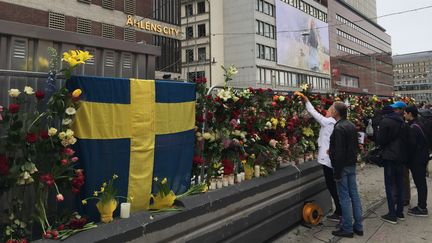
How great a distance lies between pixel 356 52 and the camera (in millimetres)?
107875

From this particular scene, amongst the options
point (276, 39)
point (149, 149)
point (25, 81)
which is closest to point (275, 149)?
point (149, 149)

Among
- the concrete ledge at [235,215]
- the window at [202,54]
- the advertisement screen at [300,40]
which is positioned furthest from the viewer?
the advertisement screen at [300,40]

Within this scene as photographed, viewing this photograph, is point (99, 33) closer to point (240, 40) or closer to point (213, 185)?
point (240, 40)

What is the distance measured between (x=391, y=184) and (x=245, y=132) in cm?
310

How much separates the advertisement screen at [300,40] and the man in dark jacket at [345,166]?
58.8m

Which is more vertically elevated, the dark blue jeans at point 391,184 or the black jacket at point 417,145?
the black jacket at point 417,145

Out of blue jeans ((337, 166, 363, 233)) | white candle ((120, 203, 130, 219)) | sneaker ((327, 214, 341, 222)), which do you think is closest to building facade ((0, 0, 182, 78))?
white candle ((120, 203, 130, 219))

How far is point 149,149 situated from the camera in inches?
143

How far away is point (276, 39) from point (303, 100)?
58948mm

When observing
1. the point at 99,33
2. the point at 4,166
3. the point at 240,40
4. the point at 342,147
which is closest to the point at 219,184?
the point at 342,147

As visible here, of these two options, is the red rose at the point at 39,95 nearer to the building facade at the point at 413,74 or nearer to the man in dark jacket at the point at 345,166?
the man in dark jacket at the point at 345,166

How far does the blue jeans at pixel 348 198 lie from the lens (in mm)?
5570

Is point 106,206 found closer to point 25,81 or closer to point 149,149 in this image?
point 149,149

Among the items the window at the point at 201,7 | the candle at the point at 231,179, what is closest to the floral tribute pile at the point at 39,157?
the candle at the point at 231,179
